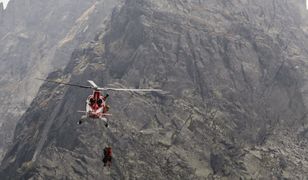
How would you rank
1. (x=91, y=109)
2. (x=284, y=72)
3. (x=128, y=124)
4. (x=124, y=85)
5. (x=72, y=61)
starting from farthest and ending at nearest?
(x=72, y=61) → (x=284, y=72) → (x=124, y=85) → (x=128, y=124) → (x=91, y=109)

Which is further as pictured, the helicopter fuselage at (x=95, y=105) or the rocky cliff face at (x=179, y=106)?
the rocky cliff face at (x=179, y=106)

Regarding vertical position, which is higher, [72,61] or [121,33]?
[121,33]

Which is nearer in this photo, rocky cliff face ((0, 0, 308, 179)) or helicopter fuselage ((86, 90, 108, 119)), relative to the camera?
helicopter fuselage ((86, 90, 108, 119))

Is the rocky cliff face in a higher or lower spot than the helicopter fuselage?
lower

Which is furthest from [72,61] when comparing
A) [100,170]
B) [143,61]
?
[100,170]

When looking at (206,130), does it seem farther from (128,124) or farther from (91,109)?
(91,109)

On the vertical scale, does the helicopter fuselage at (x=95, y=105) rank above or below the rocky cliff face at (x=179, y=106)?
above

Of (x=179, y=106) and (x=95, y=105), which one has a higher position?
(x=95, y=105)

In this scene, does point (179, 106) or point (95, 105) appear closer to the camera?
point (95, 105)
